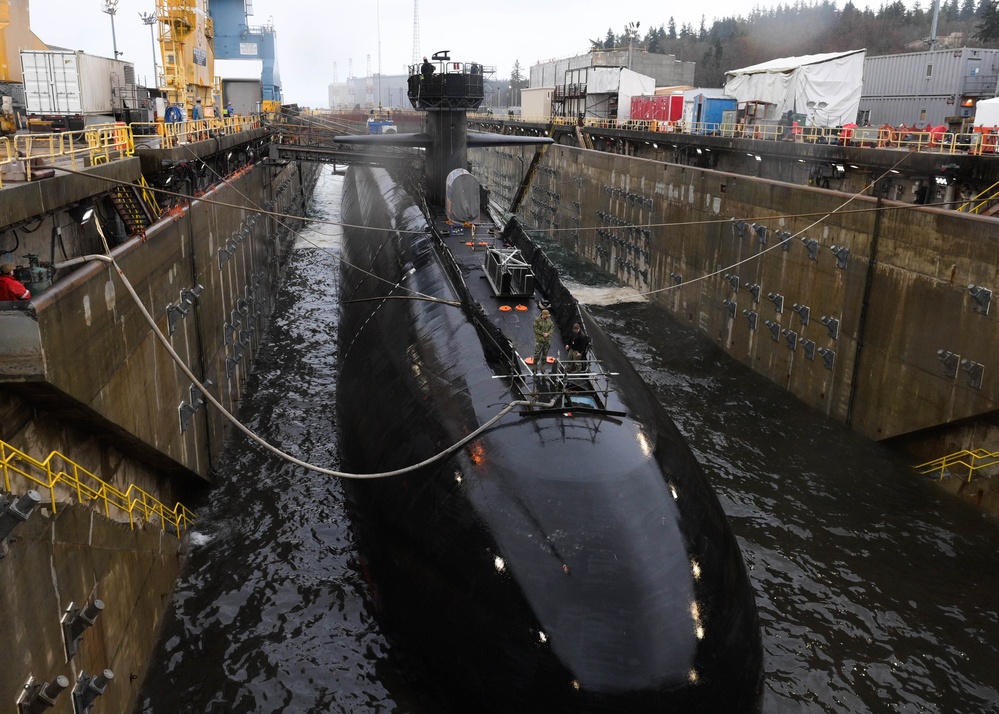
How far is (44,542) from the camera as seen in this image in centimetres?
922

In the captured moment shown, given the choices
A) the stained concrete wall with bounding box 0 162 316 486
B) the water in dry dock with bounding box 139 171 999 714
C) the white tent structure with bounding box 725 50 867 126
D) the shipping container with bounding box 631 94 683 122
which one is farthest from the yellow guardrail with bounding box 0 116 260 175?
the shipping container with bounding box 631 94 683 122

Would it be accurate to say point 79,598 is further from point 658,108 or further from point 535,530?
point 658,108

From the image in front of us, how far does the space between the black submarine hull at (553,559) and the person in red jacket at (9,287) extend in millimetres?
5956

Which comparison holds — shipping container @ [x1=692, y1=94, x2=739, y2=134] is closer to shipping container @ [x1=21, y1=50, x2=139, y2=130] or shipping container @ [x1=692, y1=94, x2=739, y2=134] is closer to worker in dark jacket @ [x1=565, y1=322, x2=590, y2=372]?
shipping container @ [x1=21, y1=50, x2=139, y2=130]

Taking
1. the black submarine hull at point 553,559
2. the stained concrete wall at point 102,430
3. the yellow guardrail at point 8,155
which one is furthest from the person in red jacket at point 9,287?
the black submarine hull at point 553,559

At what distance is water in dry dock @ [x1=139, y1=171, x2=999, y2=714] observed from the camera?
12484mm

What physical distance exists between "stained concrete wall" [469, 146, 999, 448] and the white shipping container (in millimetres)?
21503

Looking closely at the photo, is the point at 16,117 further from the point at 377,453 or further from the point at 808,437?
the point at 808,437

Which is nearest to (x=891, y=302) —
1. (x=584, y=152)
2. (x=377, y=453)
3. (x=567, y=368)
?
(x=567, y=368)

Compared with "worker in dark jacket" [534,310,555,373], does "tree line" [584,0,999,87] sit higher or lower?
higher

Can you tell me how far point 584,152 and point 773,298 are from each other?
24305 mm

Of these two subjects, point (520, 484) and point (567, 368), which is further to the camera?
point (567, 368)

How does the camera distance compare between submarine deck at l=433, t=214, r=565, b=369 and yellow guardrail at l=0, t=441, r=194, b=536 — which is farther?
submarine deck at l=433, t=214, r=565, b=369

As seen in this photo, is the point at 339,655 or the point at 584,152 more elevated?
the point at 584,152
